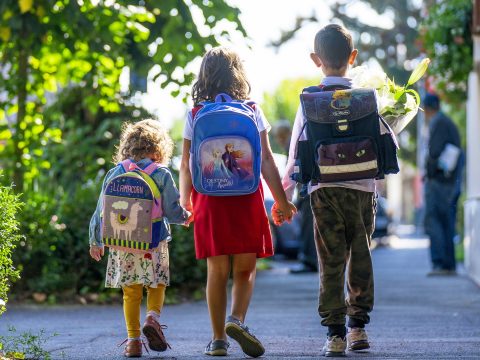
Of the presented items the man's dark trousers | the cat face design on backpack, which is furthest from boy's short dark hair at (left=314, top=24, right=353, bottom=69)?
the man's dark trousers

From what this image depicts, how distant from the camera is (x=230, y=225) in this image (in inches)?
237

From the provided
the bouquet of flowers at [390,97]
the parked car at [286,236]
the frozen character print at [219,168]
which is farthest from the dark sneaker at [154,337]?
the parked car at [286,236]

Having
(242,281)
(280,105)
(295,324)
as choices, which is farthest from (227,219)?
(280,105)

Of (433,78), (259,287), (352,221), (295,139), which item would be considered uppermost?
(433,78)

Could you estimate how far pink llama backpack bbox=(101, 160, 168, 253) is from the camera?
6168 mm

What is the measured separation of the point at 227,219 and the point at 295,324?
243cm

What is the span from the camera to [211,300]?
20.2ft

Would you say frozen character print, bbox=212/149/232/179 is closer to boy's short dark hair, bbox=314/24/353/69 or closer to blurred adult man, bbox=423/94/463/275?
boy's short dark hair, bbox=314/24/353/69

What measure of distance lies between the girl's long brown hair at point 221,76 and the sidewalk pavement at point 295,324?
1.42m

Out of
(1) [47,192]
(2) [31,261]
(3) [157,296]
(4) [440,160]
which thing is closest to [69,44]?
(1) [47,192]

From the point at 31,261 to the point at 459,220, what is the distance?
12740 millimetres

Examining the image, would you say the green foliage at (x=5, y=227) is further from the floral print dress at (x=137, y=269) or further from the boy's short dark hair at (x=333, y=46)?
the boy's short dark hair at (x=333, y=46)

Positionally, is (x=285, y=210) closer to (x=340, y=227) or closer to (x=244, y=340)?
(x=340, y=227)

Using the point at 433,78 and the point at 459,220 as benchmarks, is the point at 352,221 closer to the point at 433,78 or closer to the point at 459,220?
the point at 433,78
